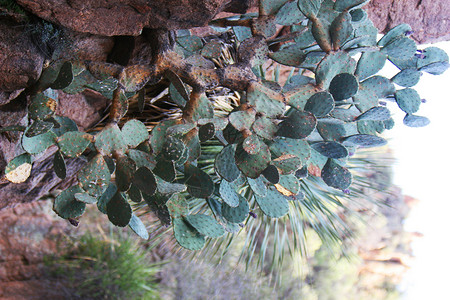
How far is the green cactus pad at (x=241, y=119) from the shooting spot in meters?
0.64

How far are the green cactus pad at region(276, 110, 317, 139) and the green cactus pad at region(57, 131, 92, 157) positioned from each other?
0.30m

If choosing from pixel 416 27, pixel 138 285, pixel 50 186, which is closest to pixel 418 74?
pixel 416 27

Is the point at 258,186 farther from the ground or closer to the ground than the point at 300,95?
closer to the ground

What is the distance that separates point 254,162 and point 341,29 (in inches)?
11.1

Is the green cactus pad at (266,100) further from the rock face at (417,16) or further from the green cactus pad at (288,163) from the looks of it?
the rock face at (417,16)

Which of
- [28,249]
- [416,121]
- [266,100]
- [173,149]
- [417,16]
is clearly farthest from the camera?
[28,249]

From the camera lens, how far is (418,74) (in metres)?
0.80

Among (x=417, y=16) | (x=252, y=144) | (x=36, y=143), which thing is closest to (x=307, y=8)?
(x=252, y=144)

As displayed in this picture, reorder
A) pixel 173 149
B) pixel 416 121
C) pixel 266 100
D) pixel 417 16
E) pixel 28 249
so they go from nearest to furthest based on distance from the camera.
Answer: pixel 173 149 < pixel 266 100 < pixel 416 121 < pixel 417 16 < pixel 28 249

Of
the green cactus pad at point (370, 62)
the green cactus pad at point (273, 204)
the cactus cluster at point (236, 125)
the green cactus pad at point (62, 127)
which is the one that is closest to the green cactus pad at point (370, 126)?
the cactus cluster at point (236, 125)

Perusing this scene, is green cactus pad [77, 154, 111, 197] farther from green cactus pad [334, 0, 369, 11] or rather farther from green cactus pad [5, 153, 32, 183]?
green cactus pad [334, 0, 369, 11]

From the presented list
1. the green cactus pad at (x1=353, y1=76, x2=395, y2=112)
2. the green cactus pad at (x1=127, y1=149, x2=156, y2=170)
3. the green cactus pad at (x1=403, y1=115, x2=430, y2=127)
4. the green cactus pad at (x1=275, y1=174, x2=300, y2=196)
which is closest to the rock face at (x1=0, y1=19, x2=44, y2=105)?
the green cactus pad at (x1=127, y1=149, x2=156, y2=170)

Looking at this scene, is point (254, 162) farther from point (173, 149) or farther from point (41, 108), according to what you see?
point (41, 108)

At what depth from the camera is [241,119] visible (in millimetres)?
648
